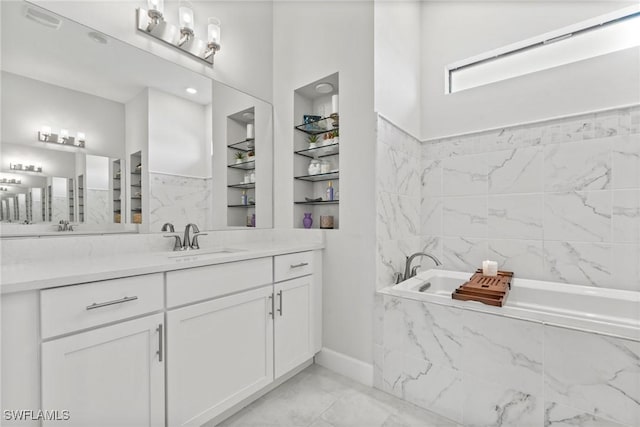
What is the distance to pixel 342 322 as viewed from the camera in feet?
6.35

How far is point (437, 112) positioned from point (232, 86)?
170 cm

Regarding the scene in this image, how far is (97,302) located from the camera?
0.97 meters

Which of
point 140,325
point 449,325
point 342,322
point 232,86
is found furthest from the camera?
point 232,86

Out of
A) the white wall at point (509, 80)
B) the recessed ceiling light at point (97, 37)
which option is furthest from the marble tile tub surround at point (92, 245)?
the white wall at point (509, 80)

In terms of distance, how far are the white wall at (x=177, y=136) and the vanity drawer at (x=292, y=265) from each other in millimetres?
827

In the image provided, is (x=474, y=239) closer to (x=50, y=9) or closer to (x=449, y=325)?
(x=449, y=325)

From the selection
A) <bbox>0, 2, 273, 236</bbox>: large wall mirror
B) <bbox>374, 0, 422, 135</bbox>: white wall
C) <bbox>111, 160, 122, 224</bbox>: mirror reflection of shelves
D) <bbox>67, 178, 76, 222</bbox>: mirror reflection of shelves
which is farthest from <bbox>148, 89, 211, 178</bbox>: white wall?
<bbox>374, 0, 422, 135</bbox>: white wall

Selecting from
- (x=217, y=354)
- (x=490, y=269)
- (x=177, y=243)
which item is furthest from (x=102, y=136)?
(x=490, y=269)

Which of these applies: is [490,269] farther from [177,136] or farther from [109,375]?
[177,136]

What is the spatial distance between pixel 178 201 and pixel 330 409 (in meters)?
1.53

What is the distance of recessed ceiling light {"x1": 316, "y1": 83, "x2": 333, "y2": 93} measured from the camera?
2.15m

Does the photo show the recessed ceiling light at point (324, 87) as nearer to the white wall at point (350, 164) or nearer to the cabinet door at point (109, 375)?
the white wall at point (350, 164)

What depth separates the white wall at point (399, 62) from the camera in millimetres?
1888

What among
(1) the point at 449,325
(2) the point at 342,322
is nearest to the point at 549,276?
(1) the point at 449,325
